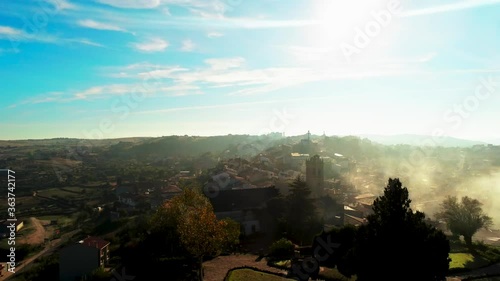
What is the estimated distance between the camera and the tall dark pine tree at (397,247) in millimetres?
19469

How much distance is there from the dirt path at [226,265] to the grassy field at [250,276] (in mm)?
753

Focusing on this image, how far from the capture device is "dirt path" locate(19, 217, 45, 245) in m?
51.7

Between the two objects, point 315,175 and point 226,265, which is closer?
point 226,265

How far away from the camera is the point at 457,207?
119 feet

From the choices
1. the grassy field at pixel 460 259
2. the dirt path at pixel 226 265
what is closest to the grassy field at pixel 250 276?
the dirt path at pixel 226 265

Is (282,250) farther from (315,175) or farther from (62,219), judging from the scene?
(62,219)

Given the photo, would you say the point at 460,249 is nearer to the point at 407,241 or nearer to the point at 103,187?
the point at 407,241

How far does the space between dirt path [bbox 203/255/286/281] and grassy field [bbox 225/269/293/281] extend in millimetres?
753

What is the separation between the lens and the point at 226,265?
88.0 feet

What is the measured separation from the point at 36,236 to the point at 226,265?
41.9m

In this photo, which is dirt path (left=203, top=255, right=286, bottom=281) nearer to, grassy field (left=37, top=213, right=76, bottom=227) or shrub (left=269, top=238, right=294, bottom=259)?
shrub (left=269, top=238, right=294, bottom=259)

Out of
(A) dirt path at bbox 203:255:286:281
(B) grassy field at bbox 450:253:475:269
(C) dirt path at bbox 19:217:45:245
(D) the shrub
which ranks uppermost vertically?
(D) the shrub

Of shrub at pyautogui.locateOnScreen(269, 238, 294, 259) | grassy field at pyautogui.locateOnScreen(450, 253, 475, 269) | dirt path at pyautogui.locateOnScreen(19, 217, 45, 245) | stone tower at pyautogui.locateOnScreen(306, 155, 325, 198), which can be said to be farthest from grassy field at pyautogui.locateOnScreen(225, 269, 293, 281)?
dirt path at pyautogui.locateOnScreen(19, 217, 45, 245)

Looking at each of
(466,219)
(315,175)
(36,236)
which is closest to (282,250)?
(315,175)
